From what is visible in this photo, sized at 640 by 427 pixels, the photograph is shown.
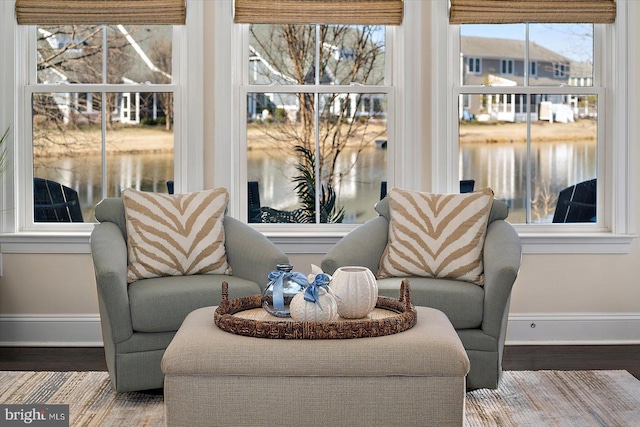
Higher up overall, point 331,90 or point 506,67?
point 506,67

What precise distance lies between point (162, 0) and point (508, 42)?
211 cm

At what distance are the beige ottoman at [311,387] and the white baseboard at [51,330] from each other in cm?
232

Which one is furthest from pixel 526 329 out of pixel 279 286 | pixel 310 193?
pixel 279 286

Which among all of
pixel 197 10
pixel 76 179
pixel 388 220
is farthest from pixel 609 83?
pixel 76 179

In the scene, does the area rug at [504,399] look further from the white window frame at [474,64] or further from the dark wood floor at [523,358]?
the white window frame at [474,64]

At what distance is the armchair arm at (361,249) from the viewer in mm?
4125

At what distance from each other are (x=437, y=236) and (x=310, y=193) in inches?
45.2

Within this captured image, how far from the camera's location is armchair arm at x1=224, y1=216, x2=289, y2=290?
4.13 m

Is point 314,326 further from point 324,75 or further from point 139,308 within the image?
point 324,75

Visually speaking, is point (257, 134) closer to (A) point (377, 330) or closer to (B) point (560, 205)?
(B) point (560, 205)

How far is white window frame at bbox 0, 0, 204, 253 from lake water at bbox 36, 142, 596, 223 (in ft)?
0.67

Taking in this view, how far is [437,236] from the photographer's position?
4230 mm

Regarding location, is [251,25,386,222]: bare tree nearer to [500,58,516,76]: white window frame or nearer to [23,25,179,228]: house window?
[23,25,179,228]: house window

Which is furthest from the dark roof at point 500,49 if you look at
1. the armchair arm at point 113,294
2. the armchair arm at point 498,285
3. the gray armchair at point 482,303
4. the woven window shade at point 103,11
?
the armchair arm at point 113,294
